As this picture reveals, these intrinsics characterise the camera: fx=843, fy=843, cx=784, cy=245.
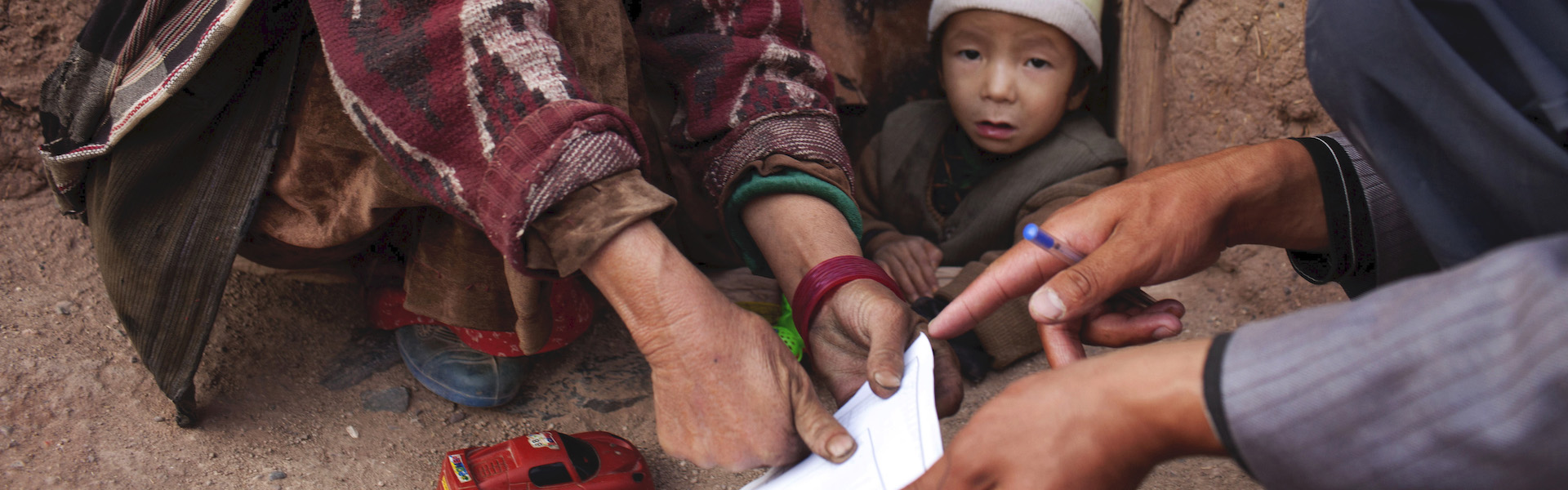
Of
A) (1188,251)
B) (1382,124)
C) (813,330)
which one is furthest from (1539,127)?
(813,330)

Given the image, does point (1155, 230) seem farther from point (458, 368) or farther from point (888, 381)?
point (458, 368)

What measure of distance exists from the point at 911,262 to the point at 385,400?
108 cm

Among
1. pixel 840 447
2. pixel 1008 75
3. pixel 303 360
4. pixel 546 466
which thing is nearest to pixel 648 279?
pixel 840 447

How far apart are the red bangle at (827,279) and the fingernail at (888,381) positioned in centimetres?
23

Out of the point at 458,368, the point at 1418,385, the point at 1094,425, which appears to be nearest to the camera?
the point at 1418,385

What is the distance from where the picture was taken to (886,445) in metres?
0.86

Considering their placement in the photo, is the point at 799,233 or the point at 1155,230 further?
the point at 799,233

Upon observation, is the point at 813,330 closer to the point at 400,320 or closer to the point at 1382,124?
the point at 1382,124

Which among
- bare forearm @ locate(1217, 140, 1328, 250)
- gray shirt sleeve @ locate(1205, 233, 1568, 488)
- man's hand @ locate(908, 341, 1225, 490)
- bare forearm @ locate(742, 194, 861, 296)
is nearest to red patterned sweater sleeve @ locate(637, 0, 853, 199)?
bare forearm @ locate(742, 194, 861, 296)

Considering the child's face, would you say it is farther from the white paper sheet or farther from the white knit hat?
the white paper sheet

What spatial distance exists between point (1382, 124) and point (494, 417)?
1.37 m

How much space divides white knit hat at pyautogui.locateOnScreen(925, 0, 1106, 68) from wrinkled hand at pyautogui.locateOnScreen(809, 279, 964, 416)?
1.03 meters

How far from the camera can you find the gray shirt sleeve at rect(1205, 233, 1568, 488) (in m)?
0.52

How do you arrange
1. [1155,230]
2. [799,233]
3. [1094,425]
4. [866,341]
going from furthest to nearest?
[799,233], [866,341], [1155,230], [1094,425]
